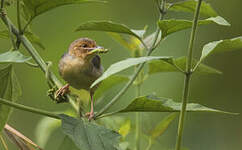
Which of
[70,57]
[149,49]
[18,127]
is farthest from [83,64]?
[18,127]

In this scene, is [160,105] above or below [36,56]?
below

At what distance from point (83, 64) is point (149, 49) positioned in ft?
3.24

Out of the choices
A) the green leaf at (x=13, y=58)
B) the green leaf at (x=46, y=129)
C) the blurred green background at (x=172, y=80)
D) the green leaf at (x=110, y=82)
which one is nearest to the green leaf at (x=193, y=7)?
the green leaf at (x=110, y=82)

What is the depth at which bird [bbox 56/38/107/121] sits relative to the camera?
7.22 feet

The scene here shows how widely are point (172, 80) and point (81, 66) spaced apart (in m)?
1.34

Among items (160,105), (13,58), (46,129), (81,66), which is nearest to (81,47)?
(81,66)

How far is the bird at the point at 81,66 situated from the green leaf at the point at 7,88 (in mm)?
591

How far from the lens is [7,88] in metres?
1.48

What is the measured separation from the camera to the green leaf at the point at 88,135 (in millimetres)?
1155

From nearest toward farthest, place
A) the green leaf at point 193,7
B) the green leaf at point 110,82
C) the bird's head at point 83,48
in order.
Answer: the green leaf at point 193,7 → the green leaf at point 110,82 → the bird's head at point 83,48

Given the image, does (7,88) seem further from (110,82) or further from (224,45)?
(224,45)

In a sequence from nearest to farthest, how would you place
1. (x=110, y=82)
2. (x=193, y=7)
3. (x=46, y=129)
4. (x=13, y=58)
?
(x=13, y=58) < (x=193, y=7) < (x=110, y=82) < (x=46, y=129)

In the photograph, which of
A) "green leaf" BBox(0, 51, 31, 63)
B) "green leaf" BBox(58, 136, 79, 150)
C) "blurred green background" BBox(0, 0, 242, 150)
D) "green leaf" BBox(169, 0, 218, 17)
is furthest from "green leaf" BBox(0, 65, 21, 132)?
"blurred green background" BBox(0, 0, 242, 150)

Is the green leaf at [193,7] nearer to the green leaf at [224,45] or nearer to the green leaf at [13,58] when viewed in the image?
the green leaf at [224,45]
